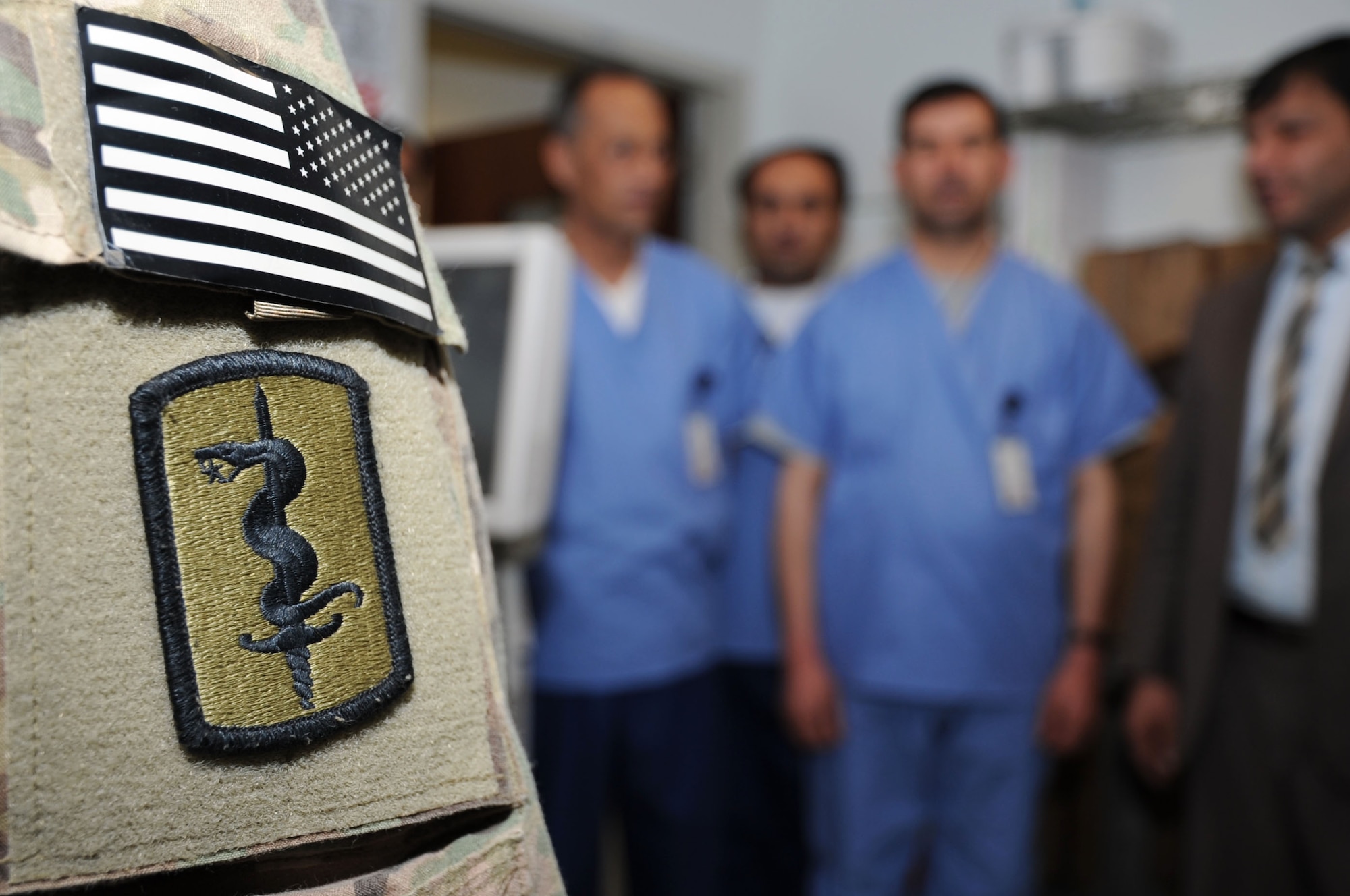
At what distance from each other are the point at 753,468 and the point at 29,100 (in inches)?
66.2

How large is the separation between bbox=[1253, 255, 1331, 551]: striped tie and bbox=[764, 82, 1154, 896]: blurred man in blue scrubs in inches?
9.1

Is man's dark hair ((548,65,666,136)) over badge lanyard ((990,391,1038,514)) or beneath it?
over

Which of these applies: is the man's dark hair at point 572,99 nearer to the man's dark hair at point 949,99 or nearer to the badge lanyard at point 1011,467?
the man's dark hair at point 949,99

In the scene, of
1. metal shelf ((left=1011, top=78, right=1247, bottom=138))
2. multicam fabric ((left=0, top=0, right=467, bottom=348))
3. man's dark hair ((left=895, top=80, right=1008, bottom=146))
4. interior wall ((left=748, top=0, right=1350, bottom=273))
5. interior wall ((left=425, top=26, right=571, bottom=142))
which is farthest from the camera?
interior wall ((left=425, top=26, right=571, bottom=142))

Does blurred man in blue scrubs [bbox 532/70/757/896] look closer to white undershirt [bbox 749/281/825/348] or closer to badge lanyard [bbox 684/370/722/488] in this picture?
badge lanyard [bbox 684/370/722/488]

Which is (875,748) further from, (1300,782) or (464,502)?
(464,502)

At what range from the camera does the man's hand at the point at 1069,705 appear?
1.55m

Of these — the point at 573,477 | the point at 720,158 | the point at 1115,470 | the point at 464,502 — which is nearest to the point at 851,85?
the point at 720,158

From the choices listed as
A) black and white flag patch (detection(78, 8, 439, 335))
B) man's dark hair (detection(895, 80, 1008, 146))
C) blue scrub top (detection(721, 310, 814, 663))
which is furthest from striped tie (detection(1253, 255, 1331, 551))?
black and white flag patch (detection(78, 8, 439, 335))

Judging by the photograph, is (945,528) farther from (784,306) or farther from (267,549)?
(267,549)

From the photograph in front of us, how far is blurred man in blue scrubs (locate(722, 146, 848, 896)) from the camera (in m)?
1.90

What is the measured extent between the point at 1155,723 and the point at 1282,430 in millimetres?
513

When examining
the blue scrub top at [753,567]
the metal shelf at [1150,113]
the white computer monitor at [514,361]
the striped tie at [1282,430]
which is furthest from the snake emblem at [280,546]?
the metal shelf at [1150,113]

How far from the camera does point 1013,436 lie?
1.54 meters
